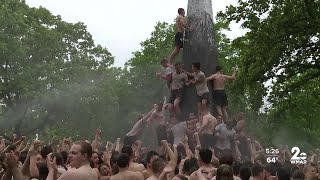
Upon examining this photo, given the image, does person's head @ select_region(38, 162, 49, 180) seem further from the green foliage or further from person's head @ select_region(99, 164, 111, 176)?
the green foliage

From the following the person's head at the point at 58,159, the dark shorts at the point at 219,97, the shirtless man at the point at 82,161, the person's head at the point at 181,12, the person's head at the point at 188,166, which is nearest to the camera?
the shirtless man at the point at 82,161

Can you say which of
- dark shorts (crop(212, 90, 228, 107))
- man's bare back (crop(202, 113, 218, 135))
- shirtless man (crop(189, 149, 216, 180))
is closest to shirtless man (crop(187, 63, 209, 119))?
dark shorts (crop(212, 90, 228, 107))

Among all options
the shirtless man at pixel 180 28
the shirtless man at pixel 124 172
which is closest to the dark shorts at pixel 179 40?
the shirtless man at pixel 180 28

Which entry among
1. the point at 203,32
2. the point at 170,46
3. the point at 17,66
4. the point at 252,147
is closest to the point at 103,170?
the point at 252,147

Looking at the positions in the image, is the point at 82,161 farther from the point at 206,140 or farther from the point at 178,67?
the point at 178,67

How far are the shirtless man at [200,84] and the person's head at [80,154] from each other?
12751mm

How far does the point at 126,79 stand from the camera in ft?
213

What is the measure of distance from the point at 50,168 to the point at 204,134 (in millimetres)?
9682

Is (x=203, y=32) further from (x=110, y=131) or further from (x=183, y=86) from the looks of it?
(x=110, y=131)

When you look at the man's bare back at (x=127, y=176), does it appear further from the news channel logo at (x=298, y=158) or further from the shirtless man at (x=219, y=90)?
the shirtless man at (x=219, y=90)

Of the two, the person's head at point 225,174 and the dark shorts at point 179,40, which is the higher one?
the dark shorts at point 179,40

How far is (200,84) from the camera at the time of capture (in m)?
21.0

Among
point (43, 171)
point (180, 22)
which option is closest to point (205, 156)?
point (43, 171)

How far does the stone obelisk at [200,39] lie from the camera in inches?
893
